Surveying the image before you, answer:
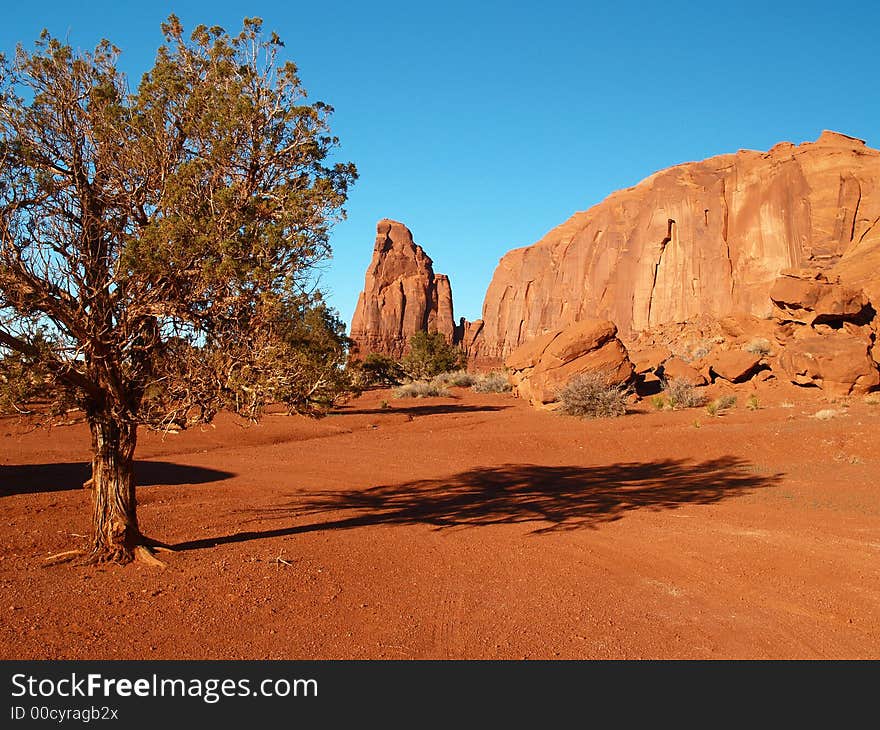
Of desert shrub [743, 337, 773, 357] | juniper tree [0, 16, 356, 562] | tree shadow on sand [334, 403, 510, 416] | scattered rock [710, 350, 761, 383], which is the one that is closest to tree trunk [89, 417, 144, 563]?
juniper tree [0, 16, 356, 562]

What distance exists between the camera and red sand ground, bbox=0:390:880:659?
5684 mm

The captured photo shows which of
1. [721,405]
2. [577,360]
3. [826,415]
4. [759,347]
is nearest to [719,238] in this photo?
[759,347]

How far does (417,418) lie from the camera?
30.2 m

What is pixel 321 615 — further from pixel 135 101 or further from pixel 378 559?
pixel 135 101

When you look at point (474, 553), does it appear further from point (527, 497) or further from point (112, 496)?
point (527, 497)

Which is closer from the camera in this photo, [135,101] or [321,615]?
[321,615]

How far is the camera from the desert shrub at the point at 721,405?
23969 mm

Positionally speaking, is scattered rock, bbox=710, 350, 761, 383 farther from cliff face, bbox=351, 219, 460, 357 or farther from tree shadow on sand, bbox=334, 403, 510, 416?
cliff face, bbox=351, 219, 460, 357

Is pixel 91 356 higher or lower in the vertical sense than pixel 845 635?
higher

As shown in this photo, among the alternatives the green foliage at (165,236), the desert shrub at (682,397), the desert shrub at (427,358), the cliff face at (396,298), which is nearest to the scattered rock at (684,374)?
the desert shrub at (682,397)

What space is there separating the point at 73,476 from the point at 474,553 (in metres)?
11.0

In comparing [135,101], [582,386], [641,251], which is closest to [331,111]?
[135,101]

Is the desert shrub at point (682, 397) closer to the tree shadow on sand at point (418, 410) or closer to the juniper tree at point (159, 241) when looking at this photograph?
the tree shadow on sand at point (418, 410)

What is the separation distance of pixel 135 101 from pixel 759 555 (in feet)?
33.8
